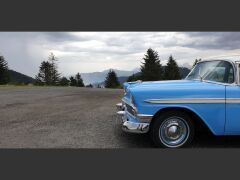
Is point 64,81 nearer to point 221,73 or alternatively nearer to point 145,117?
point 221,73

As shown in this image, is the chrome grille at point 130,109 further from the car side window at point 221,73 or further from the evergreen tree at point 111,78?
the evergreen tree at point 111,78

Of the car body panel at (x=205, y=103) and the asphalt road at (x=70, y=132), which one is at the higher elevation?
the car body panel at (x=205, y=103)

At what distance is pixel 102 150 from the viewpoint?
6055 millimetres

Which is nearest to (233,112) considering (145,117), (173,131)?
(173,131)

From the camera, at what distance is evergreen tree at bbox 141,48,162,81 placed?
64256 mm

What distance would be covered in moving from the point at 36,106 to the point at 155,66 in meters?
54.7

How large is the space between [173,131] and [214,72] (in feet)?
4.98

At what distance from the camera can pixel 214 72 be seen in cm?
676

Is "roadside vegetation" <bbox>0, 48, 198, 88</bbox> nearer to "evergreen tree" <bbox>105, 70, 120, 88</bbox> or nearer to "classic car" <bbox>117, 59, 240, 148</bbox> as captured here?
"evergreen tree" <bbox>105, 70, 120, 88</bbox>

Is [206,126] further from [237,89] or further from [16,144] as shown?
[16,144]

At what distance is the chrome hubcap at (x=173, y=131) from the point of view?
6.12m

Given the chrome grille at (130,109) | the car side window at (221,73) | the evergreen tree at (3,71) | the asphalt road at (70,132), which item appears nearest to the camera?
the car side window at (221,73)

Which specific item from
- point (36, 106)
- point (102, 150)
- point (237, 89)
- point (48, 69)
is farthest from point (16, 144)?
point (48, 69)

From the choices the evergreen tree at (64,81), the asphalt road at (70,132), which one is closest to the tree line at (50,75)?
the evergreen tree at (64,81)
